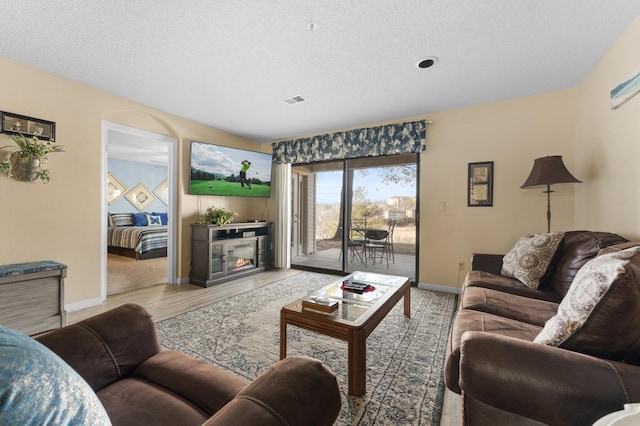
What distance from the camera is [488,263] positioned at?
9.09ft

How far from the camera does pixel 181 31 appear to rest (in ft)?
6.81

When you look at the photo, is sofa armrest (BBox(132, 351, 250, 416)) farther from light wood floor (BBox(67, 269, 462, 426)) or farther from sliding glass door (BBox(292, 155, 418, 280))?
sliding glass door (BBox(292, 155, 418, 280))

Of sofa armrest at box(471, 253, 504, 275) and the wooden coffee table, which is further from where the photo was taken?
sofa armrest at box(471, 253, 504, 275)

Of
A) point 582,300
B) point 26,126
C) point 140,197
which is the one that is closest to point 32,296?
point 26,126

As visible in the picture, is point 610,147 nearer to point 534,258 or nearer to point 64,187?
point 534,258

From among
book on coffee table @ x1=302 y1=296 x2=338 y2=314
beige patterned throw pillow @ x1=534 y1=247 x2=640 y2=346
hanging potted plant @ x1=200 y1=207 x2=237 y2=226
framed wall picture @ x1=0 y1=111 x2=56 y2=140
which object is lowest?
book on coffee table @ x1=302 y1=296 x2=338 y2=314

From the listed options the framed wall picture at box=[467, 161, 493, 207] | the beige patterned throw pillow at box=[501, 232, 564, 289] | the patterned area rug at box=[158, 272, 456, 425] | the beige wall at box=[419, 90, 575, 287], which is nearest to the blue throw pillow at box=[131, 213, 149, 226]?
the patterned area rug at box=[158, 272, 456, 425]

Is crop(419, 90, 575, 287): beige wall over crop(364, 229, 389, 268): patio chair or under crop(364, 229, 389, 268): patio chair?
over

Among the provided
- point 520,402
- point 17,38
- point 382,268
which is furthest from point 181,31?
point 382,268

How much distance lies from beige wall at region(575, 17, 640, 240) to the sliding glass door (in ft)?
5.81

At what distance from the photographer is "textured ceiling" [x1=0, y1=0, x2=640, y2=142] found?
185 centimetres

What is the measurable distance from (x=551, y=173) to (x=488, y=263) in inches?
41.4

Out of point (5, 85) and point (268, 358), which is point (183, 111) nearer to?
point (5, 85)

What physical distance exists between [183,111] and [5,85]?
1.63 metres
